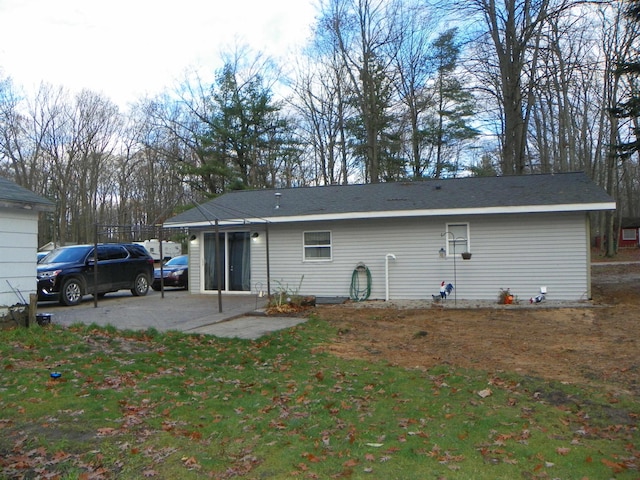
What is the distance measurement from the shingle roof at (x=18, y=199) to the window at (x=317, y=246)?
710cm

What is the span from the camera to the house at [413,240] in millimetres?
13461

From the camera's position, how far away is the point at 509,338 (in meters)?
8.91

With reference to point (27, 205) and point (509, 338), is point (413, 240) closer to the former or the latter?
point (509, 338)

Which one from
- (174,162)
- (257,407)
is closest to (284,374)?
(257,407)

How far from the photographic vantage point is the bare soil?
22.2 feet

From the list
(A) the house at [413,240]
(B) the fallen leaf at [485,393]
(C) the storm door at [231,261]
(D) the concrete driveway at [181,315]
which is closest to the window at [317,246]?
(A) the house at [413,240]

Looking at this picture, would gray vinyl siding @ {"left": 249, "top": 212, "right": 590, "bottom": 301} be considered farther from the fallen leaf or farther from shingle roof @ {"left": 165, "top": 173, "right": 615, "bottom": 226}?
the fallen leaf

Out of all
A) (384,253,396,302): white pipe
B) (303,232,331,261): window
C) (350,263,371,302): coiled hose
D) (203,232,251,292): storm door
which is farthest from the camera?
(203,232,251,292): storm door

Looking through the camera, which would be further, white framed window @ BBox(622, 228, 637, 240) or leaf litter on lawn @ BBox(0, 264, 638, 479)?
white framed window @ BBox(622, 228, 637, 240)

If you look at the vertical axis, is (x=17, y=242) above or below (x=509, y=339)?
above

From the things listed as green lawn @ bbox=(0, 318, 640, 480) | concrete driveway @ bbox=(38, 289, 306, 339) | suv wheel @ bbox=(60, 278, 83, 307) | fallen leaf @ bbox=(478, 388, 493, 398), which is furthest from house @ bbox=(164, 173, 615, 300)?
fallen leaf @ bbox=(478, 388, 493, 398)

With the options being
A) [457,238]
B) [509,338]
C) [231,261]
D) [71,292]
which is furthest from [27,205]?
[457,238]

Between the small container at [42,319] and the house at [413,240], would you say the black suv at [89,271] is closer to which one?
the house at [413,240]

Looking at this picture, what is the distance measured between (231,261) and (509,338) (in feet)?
31.6
